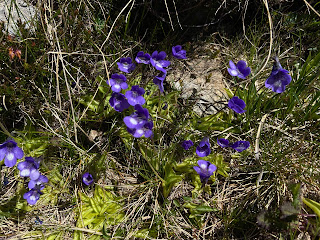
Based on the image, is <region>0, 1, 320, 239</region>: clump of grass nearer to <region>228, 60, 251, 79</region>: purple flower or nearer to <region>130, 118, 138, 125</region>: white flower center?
<region>228, 60, 251, 79</region>: purple flower

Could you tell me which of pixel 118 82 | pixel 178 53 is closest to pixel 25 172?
pixel 118 82

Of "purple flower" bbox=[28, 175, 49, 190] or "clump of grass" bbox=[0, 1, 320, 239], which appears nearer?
"purple flower" bbox=[28, 175, 49, 190]

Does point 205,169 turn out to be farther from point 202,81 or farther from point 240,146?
point 202,81

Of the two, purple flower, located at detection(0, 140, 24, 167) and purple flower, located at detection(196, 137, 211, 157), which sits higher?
purple flower, located at detection(0, 140, 24, 167)

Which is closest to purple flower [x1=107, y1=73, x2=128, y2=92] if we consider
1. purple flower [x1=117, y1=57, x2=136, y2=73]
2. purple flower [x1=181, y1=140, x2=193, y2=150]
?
purple flower [x1=117, y1=57, x2=136, y2=73]

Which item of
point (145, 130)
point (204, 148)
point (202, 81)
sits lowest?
point (204, 148)

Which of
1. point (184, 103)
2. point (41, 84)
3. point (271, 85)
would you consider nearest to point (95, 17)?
point (41, 84)

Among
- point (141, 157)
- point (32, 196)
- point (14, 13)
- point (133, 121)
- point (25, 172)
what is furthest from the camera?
point (14, 13)
